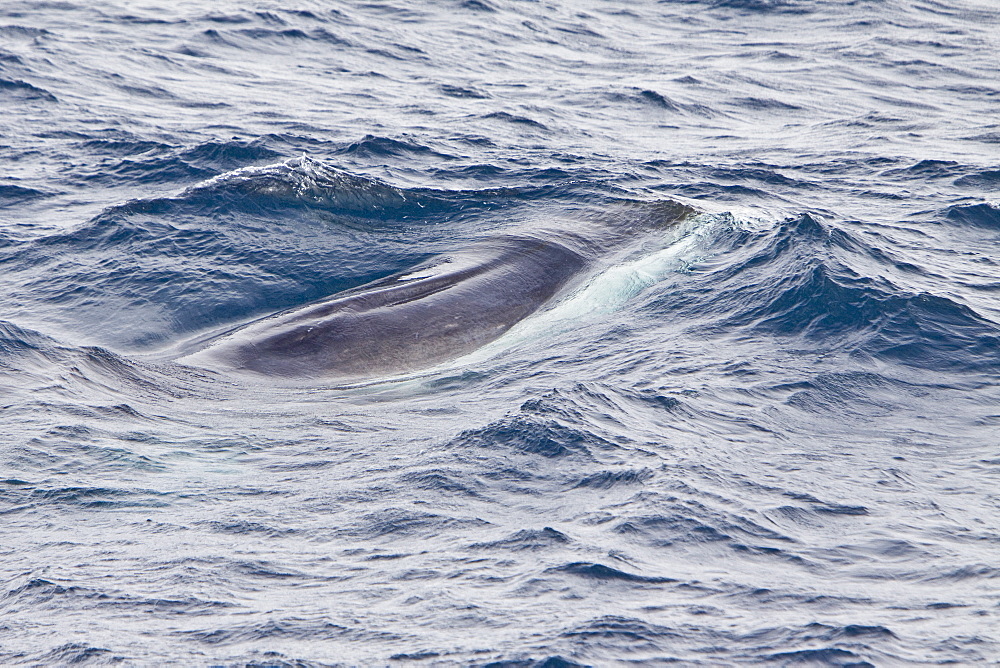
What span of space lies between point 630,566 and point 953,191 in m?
14.0

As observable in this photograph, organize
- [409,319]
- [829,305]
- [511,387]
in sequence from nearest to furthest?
1. [511,387]
2. [829,305]
3. [409,319]

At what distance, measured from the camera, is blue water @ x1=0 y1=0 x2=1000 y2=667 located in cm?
859

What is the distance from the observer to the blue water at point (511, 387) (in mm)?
8594

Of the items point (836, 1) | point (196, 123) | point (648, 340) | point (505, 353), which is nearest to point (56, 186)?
point (196, 123)

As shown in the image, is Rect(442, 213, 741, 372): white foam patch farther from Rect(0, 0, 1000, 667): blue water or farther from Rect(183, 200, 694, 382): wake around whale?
Rect(183, 200, 694, 382): wake around whale

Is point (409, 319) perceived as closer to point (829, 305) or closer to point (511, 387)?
point (511, 387)

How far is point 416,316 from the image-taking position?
15273mm

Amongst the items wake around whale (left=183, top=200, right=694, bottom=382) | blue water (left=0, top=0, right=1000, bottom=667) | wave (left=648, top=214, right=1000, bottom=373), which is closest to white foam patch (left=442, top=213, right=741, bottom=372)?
blue water (left=0, top=0, right=1000, bottom=667)

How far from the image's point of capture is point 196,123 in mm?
24281

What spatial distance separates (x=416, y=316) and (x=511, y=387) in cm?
246

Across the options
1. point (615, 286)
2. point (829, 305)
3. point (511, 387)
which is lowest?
point (511, 387)

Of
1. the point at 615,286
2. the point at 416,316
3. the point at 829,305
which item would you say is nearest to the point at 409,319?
the point at 416,316

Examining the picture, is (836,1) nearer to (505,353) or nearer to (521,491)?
(505,353)

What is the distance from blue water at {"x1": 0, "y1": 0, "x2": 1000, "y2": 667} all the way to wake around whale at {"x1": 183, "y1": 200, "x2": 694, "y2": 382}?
17.8 inches
